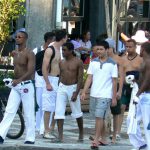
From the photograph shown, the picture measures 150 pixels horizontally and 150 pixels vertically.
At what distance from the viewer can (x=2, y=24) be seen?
25.4m

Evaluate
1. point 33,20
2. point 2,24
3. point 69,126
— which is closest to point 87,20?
point 2,24

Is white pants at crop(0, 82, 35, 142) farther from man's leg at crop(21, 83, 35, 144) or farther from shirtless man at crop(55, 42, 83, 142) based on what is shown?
shirtless man at crop(55, 42, 83, 142)

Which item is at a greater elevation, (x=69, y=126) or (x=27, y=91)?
(x=27, y=91)

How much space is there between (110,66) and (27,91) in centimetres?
154

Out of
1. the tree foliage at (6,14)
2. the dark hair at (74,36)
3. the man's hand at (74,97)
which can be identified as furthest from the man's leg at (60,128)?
the dark hair at (74,36)

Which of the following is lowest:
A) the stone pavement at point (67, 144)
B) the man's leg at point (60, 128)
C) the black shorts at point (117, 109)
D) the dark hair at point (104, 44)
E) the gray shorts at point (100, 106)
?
the stone pavement at point (67, 144)

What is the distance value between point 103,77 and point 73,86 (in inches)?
26.8

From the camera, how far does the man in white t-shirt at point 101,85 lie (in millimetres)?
13227

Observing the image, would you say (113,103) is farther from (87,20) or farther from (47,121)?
(87,20)

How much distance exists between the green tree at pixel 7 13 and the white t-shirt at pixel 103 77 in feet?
40.6

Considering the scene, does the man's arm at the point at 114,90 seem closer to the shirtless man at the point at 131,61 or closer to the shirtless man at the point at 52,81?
the shirtless man at the point at 131,61

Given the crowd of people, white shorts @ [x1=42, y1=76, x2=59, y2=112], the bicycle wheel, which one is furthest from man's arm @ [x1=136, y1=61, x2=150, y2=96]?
the bicycle wheel

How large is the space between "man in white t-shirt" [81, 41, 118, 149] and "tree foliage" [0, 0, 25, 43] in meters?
12.3

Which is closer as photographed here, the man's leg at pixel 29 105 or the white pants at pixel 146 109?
the white pants at pixel 146 109
